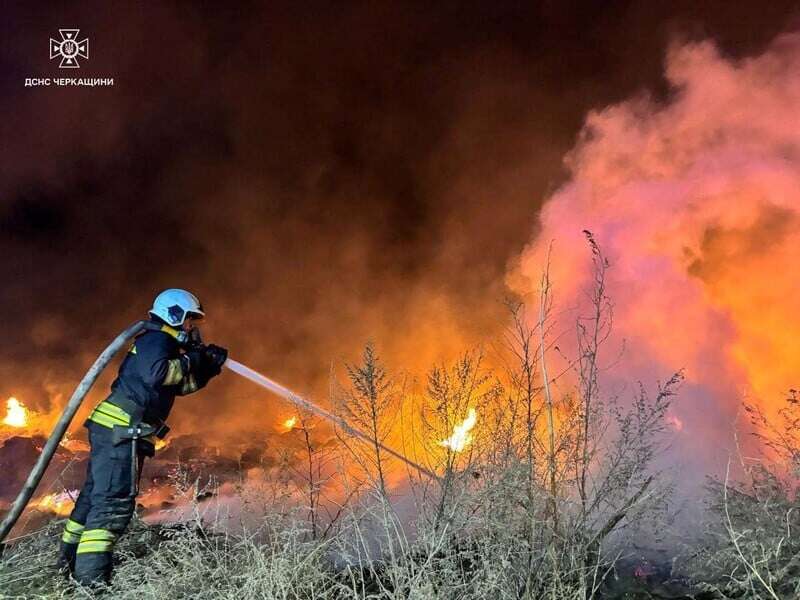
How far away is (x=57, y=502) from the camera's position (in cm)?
759

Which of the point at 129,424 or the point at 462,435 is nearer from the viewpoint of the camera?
the point at 462,435

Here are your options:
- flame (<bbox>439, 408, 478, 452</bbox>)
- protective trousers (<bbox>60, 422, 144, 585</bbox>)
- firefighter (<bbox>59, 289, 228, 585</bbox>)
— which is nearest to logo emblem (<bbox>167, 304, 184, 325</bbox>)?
firefighter (<bbox>59, 289, 228, 585</bbox>)

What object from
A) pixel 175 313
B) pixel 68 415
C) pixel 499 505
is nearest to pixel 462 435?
pixel 499 505

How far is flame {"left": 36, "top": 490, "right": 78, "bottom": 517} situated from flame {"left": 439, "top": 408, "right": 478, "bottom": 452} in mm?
4973

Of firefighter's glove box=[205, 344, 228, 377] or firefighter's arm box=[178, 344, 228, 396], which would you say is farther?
firefighter's glove box=[205, 344, 228, 377]

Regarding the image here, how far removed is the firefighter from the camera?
5.42 metres

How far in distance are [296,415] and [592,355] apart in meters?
3.23

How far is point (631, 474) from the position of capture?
504cm

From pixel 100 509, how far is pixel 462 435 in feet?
10.7

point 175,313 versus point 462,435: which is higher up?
point 175,313

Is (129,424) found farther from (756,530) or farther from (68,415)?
(756,530)

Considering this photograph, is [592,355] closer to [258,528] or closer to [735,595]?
[735,595]

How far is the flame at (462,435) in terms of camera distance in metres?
5.23

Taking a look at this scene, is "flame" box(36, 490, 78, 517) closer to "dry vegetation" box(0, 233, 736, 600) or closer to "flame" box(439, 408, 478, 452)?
"dry vegetation" box(0, 233, 736, 600)
